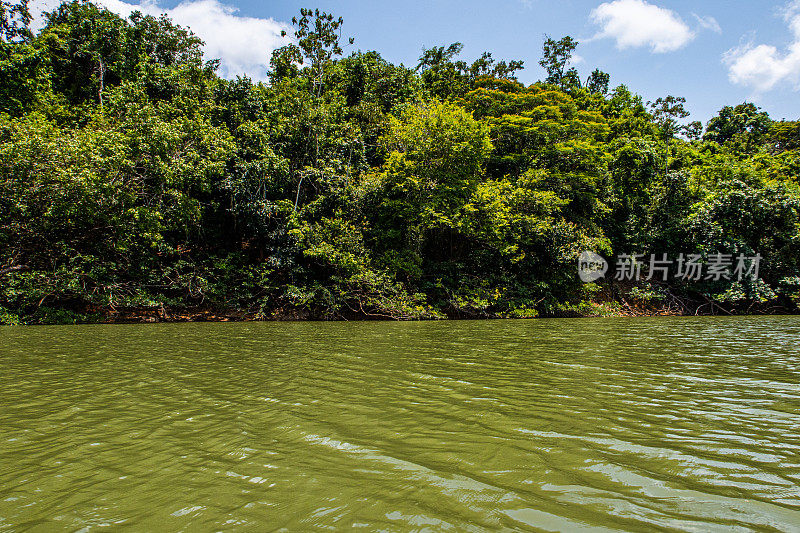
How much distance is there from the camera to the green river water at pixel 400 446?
212cm

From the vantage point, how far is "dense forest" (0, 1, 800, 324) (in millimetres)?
15867

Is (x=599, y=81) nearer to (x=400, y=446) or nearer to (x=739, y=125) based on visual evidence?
(x=739, y=125)

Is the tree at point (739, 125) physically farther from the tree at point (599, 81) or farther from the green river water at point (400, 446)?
the green river water at point (400, 446)

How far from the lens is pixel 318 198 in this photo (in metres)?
19.4

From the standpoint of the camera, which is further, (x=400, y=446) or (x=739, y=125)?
(x=739, y=125)

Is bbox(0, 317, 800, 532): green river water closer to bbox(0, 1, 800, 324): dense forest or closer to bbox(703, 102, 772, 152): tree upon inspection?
bbox(0, 1, 800, 324): dense forest

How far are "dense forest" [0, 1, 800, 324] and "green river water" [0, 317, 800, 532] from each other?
11.4m

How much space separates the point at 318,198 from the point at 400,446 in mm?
17463

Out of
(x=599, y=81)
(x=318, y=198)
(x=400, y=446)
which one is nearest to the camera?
(x=400, y=446)

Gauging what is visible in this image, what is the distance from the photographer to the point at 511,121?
2495 centimetres

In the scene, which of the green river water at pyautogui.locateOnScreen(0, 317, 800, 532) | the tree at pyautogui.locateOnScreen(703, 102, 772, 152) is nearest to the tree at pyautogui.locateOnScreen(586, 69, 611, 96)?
the tree at pyautogui.locateOnScreen(703, 102, 772, 152)

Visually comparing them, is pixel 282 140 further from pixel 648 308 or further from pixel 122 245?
pixel 648 308

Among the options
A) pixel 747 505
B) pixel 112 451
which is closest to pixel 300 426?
pixel 112 451

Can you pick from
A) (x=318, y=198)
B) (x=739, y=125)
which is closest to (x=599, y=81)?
(x=739, y=125)
